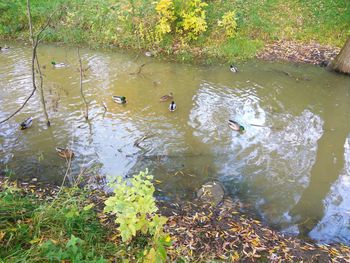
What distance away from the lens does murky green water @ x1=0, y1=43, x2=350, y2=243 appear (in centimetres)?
661

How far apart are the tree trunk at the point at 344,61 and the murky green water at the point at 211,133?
30 cm

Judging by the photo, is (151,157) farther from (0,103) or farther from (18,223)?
(0,103)

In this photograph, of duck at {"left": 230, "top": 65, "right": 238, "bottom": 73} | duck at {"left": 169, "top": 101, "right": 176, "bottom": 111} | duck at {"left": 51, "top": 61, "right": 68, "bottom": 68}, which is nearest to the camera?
duck at {"left": 169, "top": 101, "right": 176, "bottom": 111}

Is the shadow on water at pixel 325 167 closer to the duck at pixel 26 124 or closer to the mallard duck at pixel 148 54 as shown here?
the duck at pixel 26 124

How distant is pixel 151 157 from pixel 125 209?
3.60 metres

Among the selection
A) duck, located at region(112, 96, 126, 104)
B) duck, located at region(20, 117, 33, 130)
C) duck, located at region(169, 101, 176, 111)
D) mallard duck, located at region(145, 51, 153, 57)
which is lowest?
duck, located at region(20, 117, 33, 130)

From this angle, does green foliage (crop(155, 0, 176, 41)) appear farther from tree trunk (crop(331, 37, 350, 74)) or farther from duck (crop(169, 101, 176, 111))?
tree trunk (crop(331, 37, 350, 74))

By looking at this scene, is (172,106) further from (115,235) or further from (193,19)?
(193,19)

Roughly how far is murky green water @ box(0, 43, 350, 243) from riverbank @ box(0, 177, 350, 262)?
56 cm

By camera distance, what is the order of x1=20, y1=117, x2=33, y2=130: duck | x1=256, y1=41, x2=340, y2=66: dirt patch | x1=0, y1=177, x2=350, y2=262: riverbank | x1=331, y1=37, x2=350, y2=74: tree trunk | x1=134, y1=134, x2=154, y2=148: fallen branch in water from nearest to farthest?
1. x1=0, y1=177, x2=350, y2=262: riverbank
2. x1=134, y1=134, x2=154, y2=148: fallen branch in water
3. x1=20, y1=117, x2=33, y2=130: duck
4. x1=331, y1=37, x2=350, y2=74: tree trunk
5. x1=256, y1=41, x2=340, y2=66: dirt patch

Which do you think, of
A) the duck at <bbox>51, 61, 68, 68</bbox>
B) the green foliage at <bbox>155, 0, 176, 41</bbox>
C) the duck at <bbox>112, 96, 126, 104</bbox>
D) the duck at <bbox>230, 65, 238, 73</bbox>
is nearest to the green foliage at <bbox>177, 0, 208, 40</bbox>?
the green foliage at <bbox>155, 0, 176, 41</bbox>

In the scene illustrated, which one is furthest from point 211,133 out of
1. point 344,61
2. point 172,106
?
point 344,61

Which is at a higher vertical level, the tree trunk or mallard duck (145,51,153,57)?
the tree trunk

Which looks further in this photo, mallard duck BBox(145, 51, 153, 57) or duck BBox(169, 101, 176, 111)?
mallard duck BBox(145, 51, 153, 57)
